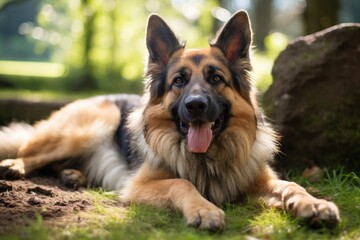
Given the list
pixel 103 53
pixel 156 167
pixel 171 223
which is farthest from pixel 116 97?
pixel 103 53

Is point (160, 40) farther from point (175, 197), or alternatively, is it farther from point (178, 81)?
point (175, 197)

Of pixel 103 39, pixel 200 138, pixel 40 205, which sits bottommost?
pixel 40 205

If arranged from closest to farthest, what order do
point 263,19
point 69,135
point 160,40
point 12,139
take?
1. point 160,40
2. point 69,135
3. point 12,139
4. point 263,19

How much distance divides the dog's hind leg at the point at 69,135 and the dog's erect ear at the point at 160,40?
1.53 m

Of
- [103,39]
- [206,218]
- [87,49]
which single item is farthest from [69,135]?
[103,39]

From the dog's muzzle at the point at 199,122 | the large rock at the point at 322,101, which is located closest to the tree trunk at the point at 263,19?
the large rock at the point at 322,101

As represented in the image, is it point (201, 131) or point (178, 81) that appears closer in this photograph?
point (201, 131)

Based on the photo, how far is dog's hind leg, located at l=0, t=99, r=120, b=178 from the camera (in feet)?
19.2

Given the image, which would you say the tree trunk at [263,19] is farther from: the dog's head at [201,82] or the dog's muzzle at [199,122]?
the dog's muzzle at [199,122]

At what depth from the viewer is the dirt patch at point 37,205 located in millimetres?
3459

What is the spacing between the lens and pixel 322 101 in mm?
5809

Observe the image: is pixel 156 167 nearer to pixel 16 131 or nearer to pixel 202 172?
pixel 202 172

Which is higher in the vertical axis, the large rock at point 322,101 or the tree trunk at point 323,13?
the tree trunk at point 323,13

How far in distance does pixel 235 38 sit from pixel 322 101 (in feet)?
5.81
